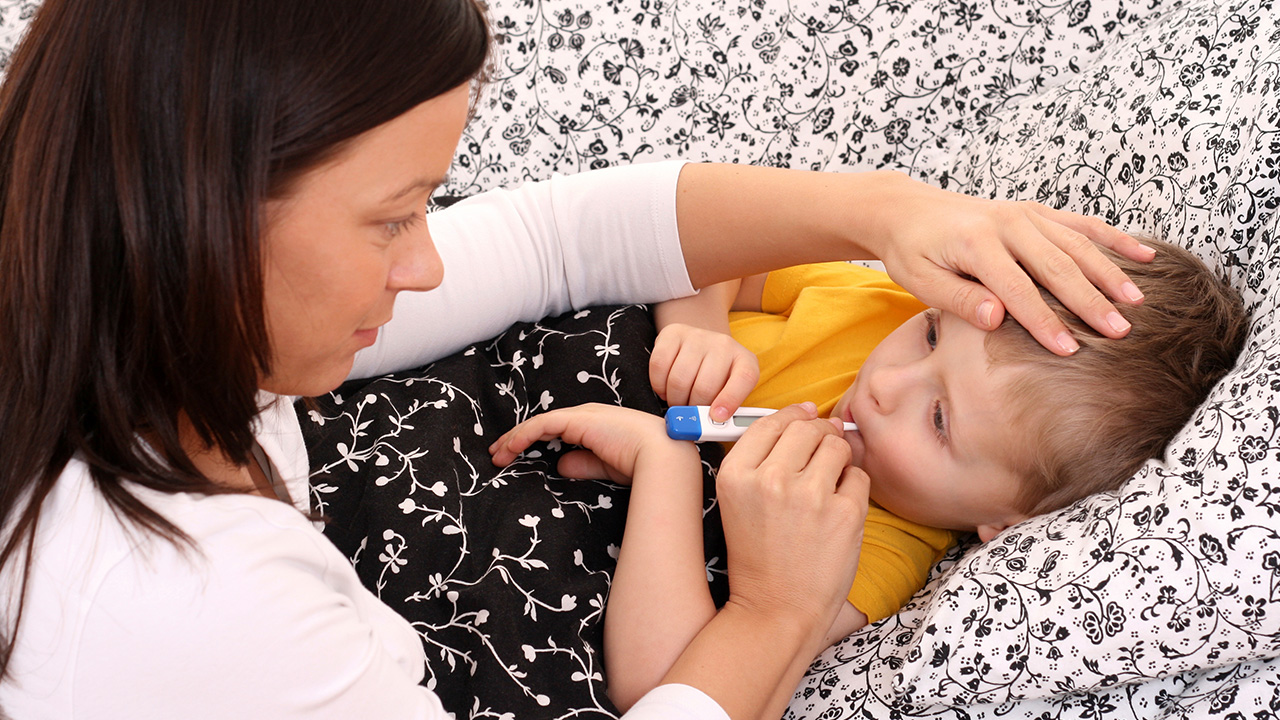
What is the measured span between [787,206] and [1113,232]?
359mm

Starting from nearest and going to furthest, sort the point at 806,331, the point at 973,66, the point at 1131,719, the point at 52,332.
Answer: the point at 52,332
the point at 1131,719
the point at 806,331
the point at 973,66

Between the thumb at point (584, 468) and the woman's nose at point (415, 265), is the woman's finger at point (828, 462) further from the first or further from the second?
the woman's nose at point (415, 265)

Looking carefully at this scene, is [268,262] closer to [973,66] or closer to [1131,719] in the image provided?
[1131,719]

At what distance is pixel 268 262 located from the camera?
607 millimetres

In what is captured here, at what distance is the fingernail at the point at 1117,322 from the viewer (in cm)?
93

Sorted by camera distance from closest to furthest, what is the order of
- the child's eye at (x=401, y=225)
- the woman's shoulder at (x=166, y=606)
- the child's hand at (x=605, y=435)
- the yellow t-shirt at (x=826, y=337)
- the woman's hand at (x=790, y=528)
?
the woman's shoulder at (x=166, y=606) < the child's eye at (x=401, y=225) < the woman's hand at (x=790, y=528) < the child's hand at (x=605, y=435) < the yellow t-shirt at (x=826, y=337)

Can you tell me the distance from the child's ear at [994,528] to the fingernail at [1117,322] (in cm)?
26

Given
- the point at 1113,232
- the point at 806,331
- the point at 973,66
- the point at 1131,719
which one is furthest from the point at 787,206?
the point at 973,66

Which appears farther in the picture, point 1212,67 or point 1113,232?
point 1212,67

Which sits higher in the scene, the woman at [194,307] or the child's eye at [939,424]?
the woman at [194,307]

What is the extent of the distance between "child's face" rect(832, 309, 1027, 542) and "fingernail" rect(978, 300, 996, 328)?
9 centimetres

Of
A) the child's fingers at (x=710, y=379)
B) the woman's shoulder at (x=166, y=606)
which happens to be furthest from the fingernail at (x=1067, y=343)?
the woman's shoulder at (x=166, y=606)

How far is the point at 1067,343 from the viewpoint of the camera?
0.95 m

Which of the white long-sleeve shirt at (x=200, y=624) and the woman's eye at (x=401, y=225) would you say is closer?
the white long-sleeve shirt at (x=200, y=624)
